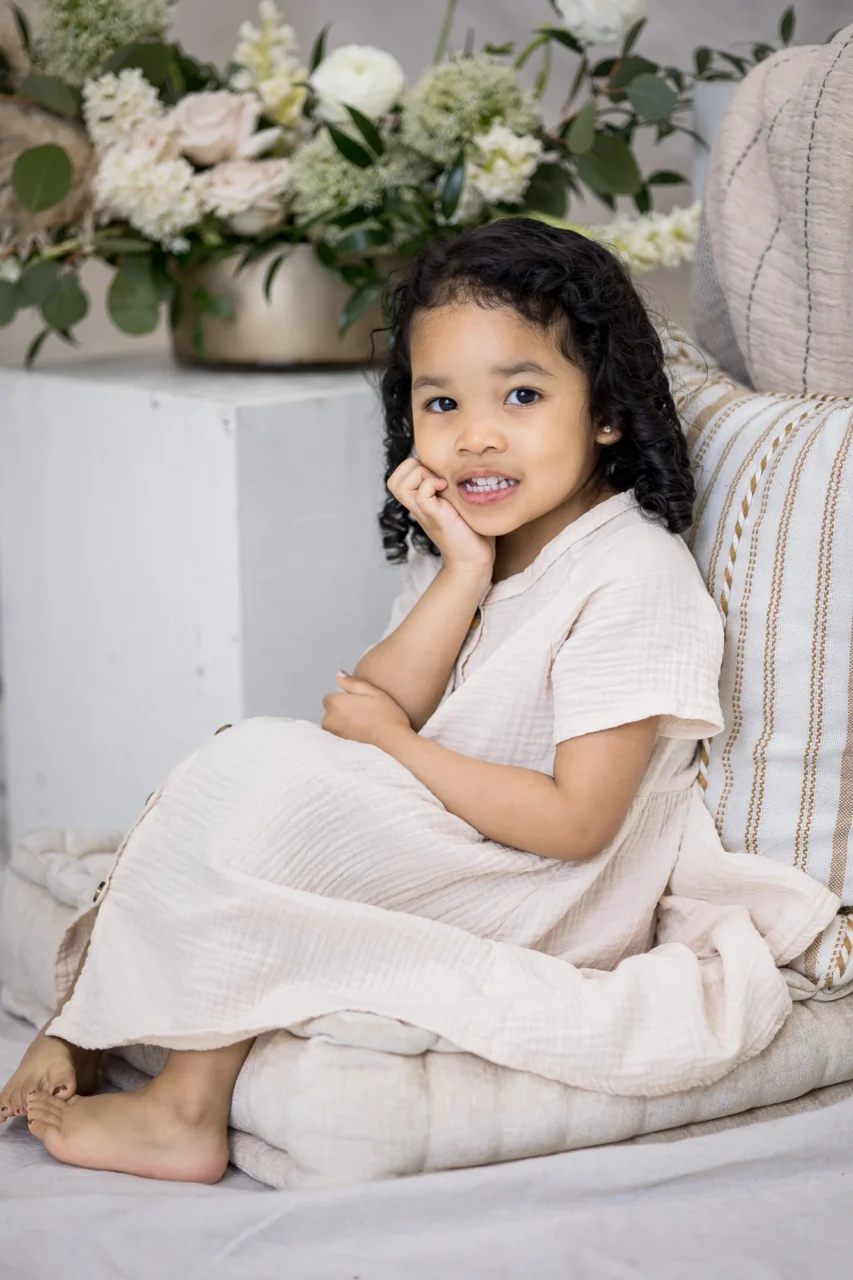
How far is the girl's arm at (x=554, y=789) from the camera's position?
0.95 m

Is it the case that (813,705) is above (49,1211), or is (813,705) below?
above

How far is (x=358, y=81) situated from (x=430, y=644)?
0.65 m

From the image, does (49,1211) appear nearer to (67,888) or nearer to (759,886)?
(67,888)

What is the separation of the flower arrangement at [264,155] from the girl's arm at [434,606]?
420 millimetres

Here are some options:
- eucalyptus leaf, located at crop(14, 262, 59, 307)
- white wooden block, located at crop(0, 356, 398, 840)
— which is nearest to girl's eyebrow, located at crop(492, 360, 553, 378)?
white wooden block, located at crop(0, 356, 398, 840)

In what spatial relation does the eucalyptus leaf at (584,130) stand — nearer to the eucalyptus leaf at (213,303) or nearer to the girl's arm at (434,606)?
the eucalyptus leaf at (213,303)

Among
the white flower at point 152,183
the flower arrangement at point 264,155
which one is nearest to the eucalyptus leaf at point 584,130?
the flower arrangement at point 264,155

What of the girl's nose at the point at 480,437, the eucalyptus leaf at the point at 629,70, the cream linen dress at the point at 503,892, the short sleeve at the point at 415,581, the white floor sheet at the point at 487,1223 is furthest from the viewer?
the eucalyptus leaf at the point at 629,70

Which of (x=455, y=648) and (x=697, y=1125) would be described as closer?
(x=697, y=1125)

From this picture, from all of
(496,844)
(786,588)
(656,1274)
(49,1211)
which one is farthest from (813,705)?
(49,1211)

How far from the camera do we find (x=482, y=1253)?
2.64 ft

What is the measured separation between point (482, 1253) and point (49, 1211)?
0.25 metres

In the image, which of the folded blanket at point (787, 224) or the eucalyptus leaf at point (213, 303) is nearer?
the folded blanket at point (787, 224)

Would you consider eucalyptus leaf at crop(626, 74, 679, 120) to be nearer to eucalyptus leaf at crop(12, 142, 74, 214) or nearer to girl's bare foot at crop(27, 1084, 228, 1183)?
eucalyptus leaf at crop(12, 142, 74, 214)
